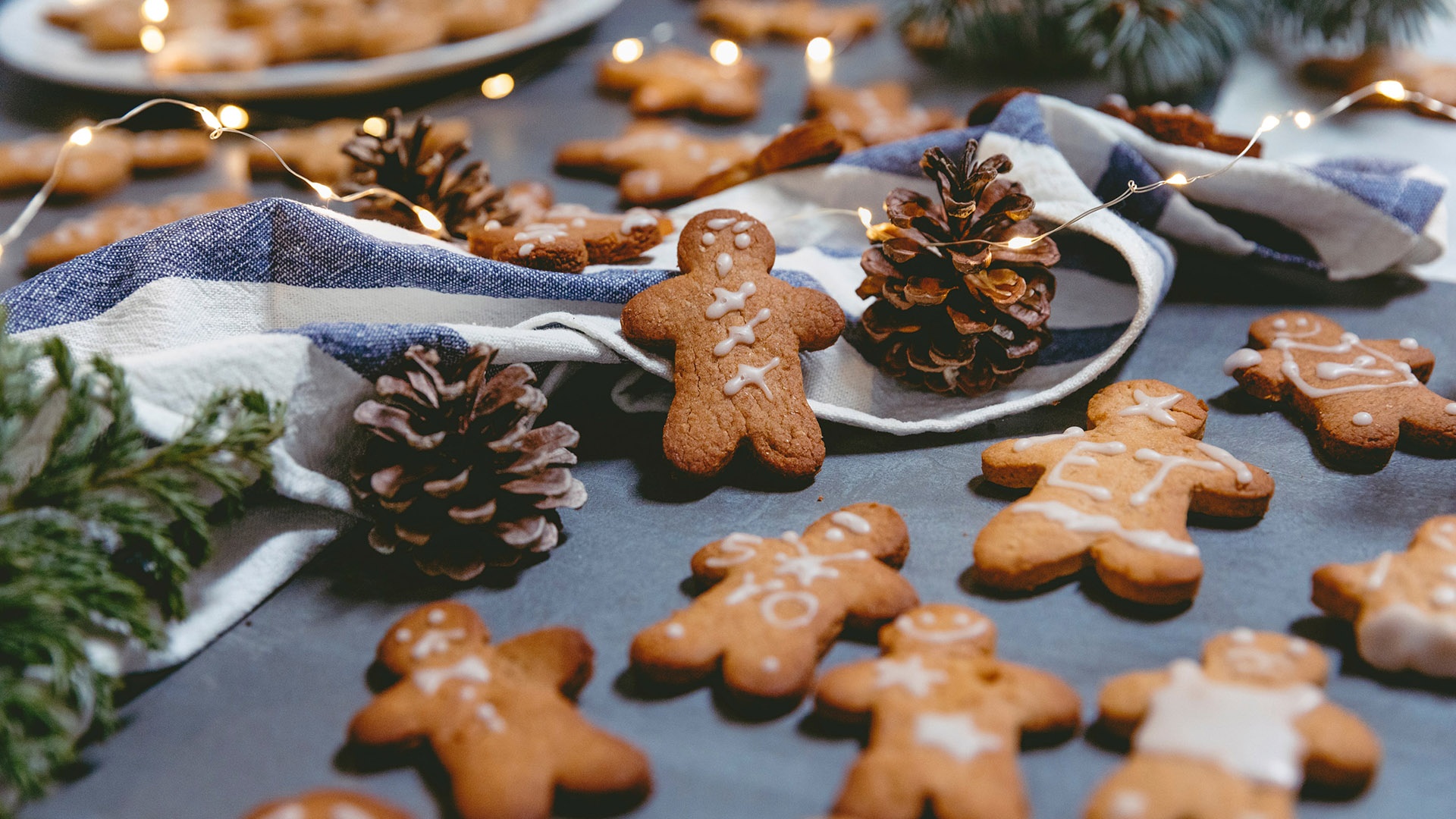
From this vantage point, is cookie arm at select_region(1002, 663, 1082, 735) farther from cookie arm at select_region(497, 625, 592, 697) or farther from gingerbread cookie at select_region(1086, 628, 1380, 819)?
cookie arm at select_region(497, 625, 592, 697)

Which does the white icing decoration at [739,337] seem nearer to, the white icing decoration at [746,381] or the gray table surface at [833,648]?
the white icing decoration at [746,381]

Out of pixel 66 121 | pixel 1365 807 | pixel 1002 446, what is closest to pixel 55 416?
pixel 1002 446

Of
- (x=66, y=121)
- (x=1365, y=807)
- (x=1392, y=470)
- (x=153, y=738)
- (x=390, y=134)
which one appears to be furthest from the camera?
(x=66, y=121)

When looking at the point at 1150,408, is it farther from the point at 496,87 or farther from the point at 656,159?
the point at 496,87

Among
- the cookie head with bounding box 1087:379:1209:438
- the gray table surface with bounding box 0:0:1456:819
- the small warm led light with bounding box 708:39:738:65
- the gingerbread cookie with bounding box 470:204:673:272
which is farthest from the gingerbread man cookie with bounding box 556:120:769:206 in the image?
the cookie head with bounding box 1087:379:1209:438

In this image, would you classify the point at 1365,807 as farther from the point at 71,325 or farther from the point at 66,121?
the point at 66,121

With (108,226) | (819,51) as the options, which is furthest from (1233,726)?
(819,51)
